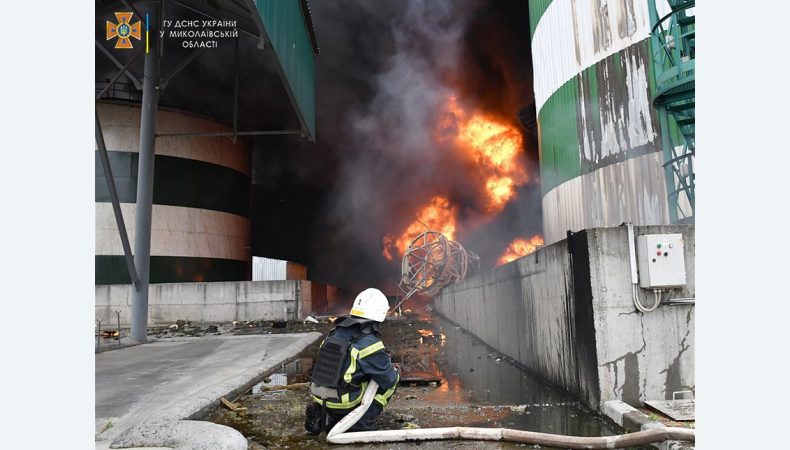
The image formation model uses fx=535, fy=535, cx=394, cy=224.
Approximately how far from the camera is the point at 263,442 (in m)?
4.46

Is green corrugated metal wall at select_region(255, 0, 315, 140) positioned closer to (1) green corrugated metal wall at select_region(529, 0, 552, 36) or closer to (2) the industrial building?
(2) the industrial building

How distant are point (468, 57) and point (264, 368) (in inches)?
1002

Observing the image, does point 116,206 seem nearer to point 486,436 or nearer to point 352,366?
point 352,366

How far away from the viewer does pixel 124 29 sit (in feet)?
A: 42.6

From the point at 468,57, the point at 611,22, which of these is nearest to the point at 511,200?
the point at 468,57

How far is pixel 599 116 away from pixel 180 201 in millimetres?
17080

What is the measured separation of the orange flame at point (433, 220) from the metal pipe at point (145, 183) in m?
20.0

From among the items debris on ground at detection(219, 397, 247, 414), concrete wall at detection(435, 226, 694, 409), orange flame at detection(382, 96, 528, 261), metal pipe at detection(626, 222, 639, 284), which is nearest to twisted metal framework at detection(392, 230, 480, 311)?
orange flame at detection(382, 96, 528, 261)

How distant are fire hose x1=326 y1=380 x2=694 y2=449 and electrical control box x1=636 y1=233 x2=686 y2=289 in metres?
1.46

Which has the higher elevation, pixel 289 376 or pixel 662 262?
pixel 662 262

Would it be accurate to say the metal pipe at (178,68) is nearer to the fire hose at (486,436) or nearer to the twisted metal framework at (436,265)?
the fire hose at (486,436)

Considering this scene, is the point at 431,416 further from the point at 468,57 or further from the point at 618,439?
the point at 468,57

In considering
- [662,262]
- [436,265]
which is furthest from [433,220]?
[662,262]

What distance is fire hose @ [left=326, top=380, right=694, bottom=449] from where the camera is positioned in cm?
375
